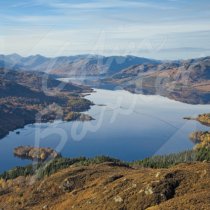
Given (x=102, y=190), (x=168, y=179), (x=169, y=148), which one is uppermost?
(x=168, y=179)

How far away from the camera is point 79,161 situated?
143 metres

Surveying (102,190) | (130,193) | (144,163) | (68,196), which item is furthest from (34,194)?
(144,163)

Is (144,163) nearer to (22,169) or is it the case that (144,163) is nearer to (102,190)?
(22,169)

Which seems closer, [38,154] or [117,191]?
[117,191]

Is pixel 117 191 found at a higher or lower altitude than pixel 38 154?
higher

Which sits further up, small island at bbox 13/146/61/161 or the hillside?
the hillside

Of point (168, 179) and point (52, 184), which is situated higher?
point (168, 179)

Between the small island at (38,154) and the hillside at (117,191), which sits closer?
the hillside at (117,191)

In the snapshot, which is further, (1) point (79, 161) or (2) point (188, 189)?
(1) point (79, 161)

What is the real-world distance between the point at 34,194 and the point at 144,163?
50094mm

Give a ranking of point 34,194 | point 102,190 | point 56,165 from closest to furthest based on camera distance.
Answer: point 102,190, point 34,194, point 56,165

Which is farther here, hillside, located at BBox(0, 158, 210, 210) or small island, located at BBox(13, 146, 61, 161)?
small island, located at BBox(13, 146, 61, 161)

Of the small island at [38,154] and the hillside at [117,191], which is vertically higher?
the hillside at [117,191]

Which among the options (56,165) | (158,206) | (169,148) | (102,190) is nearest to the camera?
(158,206)
